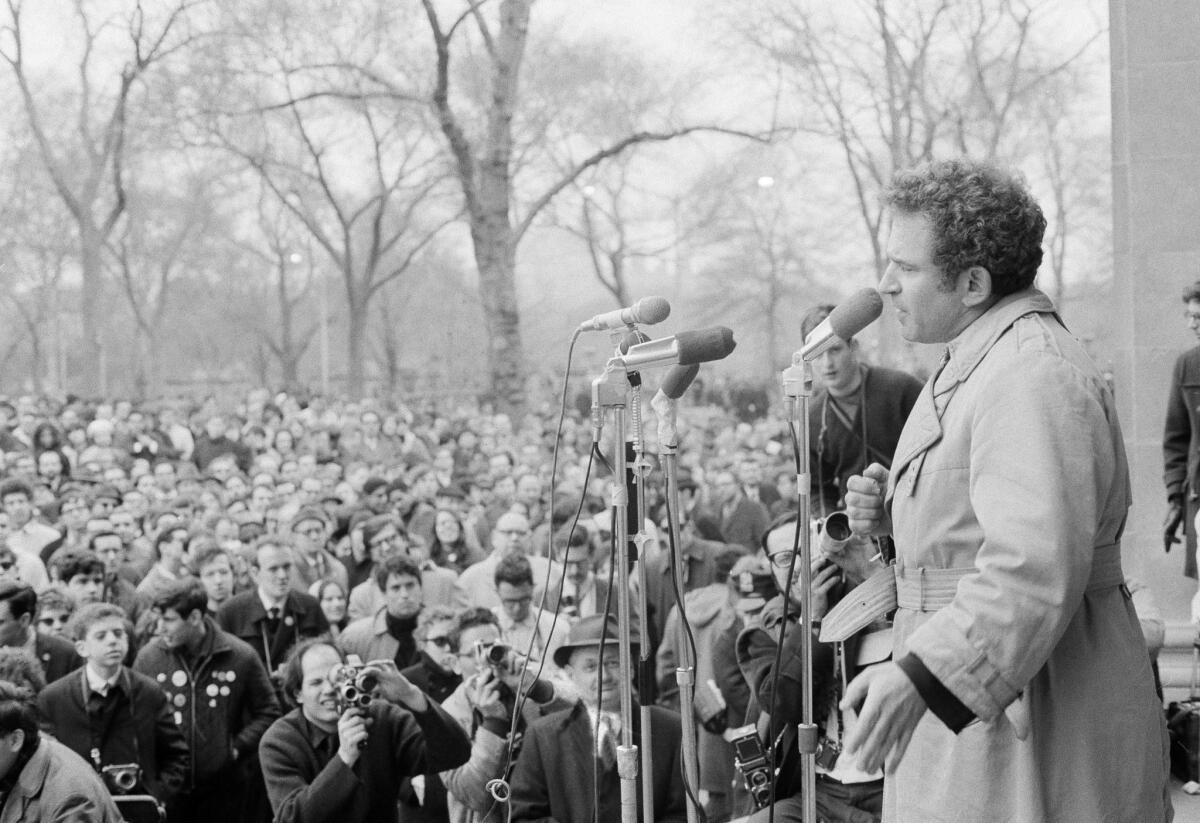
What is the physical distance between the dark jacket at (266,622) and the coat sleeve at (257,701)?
748 millimetres

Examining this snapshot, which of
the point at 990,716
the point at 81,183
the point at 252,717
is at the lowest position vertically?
the point at 252,717

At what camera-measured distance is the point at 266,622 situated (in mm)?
7965

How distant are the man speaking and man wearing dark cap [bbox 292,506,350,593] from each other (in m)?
6.86

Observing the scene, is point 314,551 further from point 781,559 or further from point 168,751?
point 781,559

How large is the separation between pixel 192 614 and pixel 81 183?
3068cm

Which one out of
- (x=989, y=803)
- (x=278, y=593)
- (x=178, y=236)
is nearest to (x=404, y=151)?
(x=178, y=236)

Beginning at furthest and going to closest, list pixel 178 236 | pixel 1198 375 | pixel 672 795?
pixel 178 236
pixel 1198 375
pixel 672 795

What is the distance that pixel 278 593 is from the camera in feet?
26.2

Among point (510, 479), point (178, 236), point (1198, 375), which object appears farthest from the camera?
point (178, 236)

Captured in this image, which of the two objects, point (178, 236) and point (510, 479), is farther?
point (178, 236)

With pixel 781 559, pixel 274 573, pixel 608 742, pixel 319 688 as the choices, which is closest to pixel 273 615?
pixel 274 573

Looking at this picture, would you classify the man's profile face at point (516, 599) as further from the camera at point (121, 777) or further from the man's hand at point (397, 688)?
the camera at point (121, 777)

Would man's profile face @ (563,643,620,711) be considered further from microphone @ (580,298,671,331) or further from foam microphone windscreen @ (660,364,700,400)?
microphone @ (580,298,671,331)

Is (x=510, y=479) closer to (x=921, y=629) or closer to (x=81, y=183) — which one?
(x=921, y=629)
